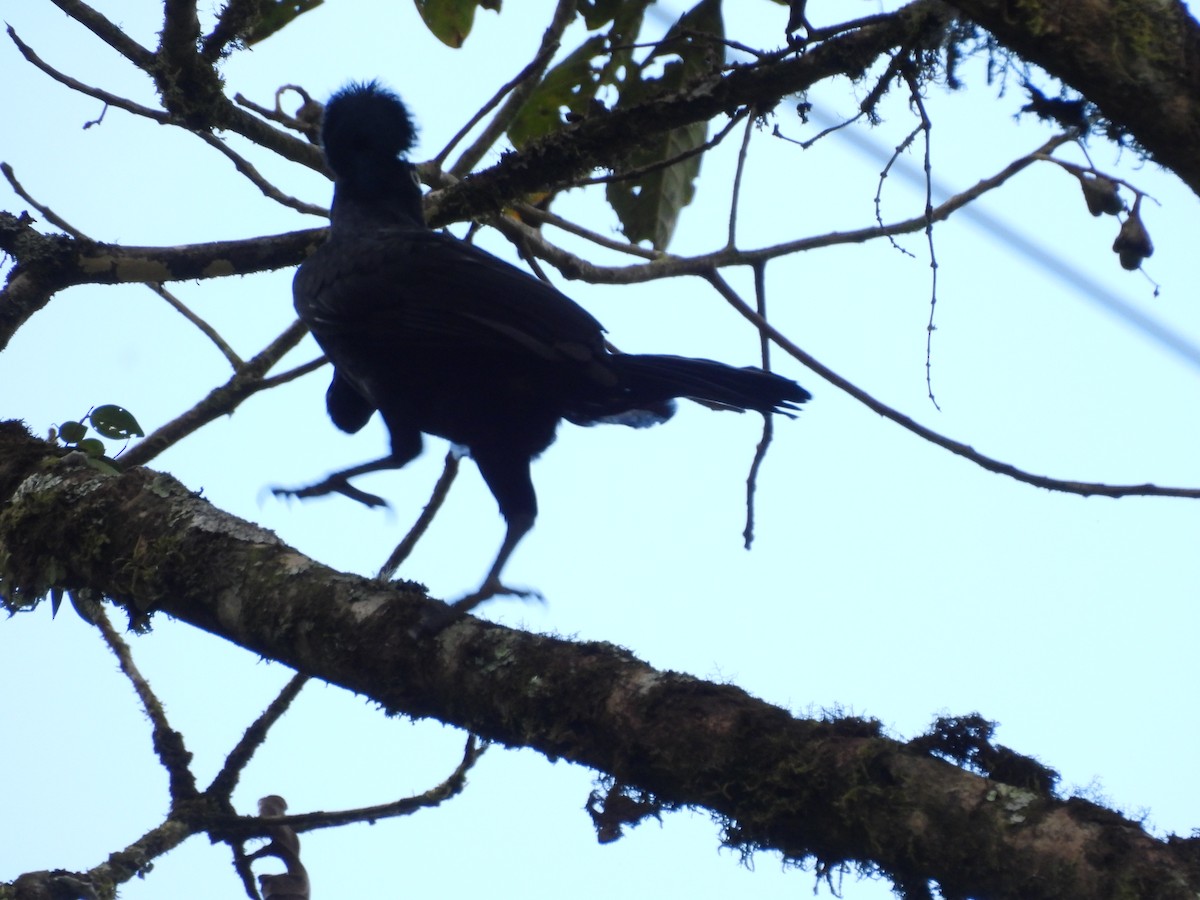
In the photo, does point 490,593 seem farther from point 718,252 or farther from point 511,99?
point 511,99

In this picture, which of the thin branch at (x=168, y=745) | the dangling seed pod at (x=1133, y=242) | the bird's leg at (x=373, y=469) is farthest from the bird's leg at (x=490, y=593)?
the dangling seed pod at (x=1133, y=242)

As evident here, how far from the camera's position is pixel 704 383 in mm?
3217

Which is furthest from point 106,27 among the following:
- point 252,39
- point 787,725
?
point 787,725

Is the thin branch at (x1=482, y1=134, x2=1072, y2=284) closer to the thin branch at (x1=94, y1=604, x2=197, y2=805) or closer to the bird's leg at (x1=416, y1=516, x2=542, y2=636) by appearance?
the bird's leg at (x1=416, y1=516, x2=542, y2=636)

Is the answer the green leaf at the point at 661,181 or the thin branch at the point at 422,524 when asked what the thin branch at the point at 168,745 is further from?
the green leaf at the point at 661,181

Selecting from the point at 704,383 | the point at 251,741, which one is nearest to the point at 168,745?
the point at 251,741

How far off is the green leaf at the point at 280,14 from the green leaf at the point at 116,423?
1.43 m

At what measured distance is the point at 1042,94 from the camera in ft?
7.93

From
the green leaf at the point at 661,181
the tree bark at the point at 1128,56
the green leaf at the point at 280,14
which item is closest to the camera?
the tree bark at the point at 1128,56

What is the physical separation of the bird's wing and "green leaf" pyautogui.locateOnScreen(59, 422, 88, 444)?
0.74 metres

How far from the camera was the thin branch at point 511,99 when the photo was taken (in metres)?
3.81

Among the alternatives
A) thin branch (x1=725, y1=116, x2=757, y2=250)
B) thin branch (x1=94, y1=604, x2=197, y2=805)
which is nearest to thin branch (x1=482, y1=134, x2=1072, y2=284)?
thin branch (x1=725, y1=116, x2=757, y2=250)

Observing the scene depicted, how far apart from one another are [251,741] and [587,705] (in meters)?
1.51

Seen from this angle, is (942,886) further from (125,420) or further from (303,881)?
(125,420)
